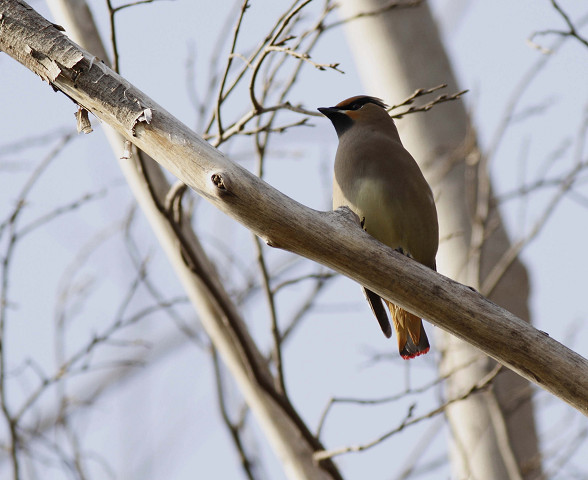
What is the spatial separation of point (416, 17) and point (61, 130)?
79.1 inches

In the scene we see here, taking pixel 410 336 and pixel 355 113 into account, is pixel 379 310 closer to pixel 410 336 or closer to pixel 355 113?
pixel 410 336

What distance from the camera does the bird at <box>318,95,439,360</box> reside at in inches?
135

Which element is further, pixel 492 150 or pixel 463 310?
pixel 492 150

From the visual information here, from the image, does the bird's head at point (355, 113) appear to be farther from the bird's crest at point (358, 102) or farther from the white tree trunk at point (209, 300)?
the white tree trunk at point (209, 300)

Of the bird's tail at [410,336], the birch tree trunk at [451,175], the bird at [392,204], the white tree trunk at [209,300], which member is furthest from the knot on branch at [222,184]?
the birch tree trunk at [451,175]

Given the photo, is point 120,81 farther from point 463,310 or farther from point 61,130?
point 61,130

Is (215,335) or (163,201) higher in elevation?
(163,201)

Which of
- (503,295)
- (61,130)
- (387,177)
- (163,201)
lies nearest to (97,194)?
(61,130)

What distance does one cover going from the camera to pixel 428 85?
4.61m

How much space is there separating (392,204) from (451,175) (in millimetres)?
1436

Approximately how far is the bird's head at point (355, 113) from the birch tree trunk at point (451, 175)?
59 centimetres

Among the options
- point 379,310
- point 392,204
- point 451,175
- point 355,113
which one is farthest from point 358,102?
point 379,310

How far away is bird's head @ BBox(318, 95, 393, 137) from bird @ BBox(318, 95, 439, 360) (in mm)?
274

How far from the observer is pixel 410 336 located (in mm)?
3523
